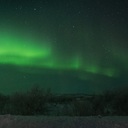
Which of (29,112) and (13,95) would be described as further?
(13,95)

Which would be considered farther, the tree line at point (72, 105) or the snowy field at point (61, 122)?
the tree line at point (72, 105)

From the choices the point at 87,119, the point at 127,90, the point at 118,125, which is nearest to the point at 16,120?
the point at 87,119

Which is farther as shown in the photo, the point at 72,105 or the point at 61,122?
the point at 72,105

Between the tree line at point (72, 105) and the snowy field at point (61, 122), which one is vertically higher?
the tree line at point (72, 105)

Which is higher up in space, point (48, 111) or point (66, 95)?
point (66, 95)

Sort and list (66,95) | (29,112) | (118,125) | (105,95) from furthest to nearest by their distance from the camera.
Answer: (66,95)
(105,95)
(29,112)
(118,125)

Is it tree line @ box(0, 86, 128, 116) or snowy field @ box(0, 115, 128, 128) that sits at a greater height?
tree line @ box(0, 86, 128, 116)

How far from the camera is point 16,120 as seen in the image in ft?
49.6

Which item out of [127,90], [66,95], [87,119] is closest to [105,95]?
[127,90]

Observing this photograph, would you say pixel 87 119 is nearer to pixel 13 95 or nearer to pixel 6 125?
pixel 6 125

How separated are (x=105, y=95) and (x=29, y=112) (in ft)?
28.7

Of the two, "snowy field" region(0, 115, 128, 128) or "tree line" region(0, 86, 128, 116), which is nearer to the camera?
"snowy field" region(0, 115, 128, 128)

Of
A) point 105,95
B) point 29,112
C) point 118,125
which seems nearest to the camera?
point 118,125

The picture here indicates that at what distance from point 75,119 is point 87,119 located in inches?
19.6
